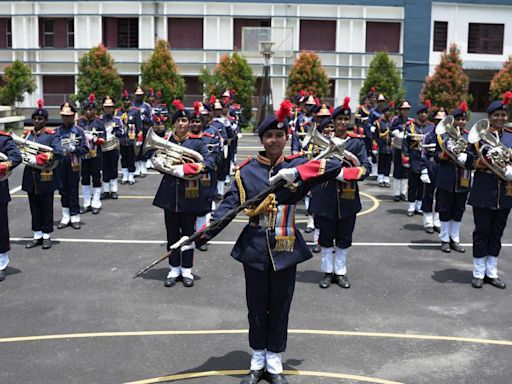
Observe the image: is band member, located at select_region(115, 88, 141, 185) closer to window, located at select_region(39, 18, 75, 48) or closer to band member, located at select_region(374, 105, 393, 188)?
band member, located at select_region(374, 105, 393, 188)

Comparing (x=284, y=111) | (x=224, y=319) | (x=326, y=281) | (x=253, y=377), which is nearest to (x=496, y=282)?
(x=326, y=281)

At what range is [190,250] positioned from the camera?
912 cm

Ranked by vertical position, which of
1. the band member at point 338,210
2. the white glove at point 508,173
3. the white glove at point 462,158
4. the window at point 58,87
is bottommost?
the band member at point 338,210

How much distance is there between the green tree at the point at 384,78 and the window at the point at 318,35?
3.50 meters

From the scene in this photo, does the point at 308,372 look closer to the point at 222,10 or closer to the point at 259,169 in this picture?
the point at 259,169

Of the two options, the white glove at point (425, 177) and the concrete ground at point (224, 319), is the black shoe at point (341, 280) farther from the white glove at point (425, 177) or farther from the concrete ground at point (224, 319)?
the white glove at point (425, 177)

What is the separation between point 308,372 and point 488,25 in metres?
37.8

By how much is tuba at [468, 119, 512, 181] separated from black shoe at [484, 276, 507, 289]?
4.86ft

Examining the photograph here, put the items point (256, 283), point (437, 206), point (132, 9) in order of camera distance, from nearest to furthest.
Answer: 1. point (256, 283)
2. point (437, 206)
3. point (132, 9)

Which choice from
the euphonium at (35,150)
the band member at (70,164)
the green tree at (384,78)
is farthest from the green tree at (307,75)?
the euphonium at (35,150)

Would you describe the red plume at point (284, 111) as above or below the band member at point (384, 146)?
above

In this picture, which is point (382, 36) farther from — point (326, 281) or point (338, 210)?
point (326, 281)

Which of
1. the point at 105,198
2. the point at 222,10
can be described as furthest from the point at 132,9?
the point at 105,198

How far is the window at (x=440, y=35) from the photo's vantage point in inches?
1551
